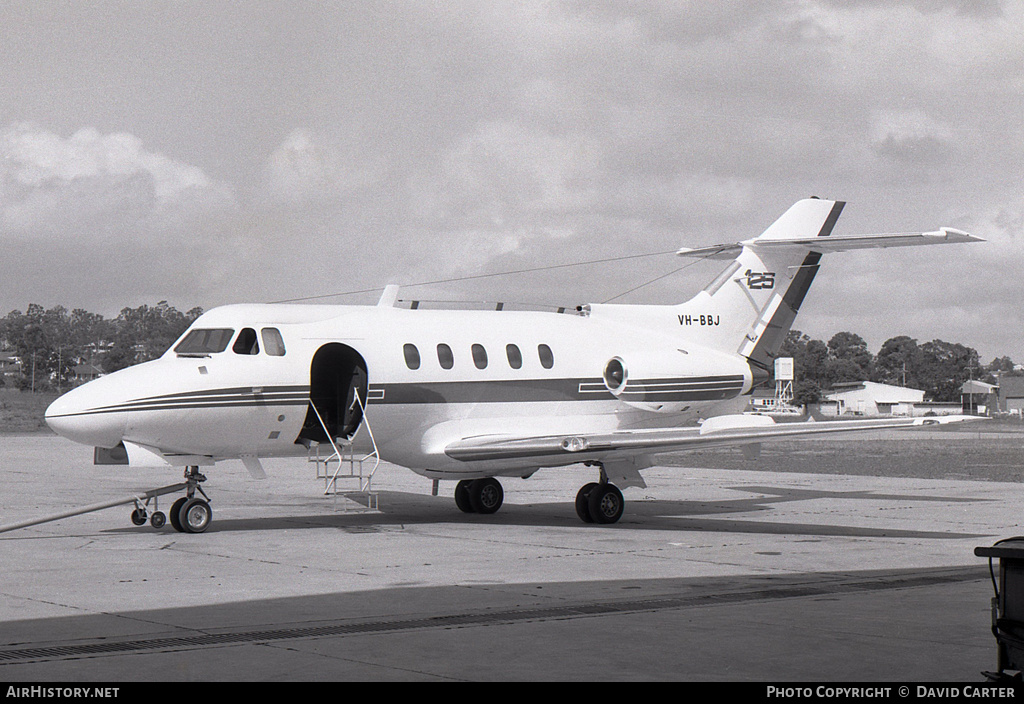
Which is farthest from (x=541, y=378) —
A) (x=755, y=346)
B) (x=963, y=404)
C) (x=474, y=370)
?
(x=963, y=404)

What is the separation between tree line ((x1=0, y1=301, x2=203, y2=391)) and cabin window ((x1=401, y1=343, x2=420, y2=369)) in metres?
69.7

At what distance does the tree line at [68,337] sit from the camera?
115062 mm

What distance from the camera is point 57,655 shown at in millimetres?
8406

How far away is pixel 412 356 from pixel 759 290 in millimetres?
7319

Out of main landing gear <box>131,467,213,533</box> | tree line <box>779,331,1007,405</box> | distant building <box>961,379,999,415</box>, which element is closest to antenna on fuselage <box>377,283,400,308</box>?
main landing gear <box>131,467,213,533</box>

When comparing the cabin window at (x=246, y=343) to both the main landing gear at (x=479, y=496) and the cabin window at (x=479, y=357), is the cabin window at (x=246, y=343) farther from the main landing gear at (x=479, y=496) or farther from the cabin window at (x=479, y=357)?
the main landing gear at (x=479, y=496)

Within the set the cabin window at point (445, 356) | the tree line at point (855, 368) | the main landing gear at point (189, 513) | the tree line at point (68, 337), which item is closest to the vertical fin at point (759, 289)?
the cabin window at point (445, 356)

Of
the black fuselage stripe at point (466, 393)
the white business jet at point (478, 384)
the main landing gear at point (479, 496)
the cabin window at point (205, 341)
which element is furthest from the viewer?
the main landing gear at point (479, 496)

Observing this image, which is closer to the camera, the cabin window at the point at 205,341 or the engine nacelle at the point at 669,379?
the cabin window at the point at 205,341

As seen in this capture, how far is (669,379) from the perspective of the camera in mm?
20859

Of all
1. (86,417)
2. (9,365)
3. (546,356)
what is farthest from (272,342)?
(9,365)

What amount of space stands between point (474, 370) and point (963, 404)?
15589cm

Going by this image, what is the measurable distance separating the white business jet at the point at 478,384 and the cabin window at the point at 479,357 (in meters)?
0.03

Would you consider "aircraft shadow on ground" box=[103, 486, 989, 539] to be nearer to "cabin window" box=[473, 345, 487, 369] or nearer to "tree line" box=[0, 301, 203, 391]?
"cabin window" box=[473, 345, 487, 369]
